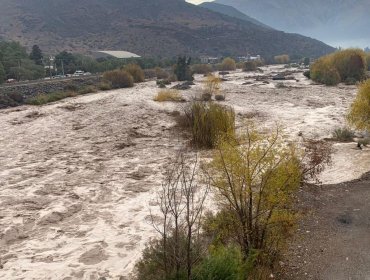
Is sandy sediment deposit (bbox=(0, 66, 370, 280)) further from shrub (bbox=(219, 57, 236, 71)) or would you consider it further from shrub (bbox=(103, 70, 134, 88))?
shrub (bbox=(219, 57, 236, 71))

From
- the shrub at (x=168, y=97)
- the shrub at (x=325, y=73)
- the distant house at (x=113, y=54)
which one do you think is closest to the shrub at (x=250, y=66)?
the shrub at (x=325, y=73)

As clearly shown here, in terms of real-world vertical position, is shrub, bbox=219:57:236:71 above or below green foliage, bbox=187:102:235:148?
above

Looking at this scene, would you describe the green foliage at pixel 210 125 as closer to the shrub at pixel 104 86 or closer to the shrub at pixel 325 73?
the shrub at pixel 104 86

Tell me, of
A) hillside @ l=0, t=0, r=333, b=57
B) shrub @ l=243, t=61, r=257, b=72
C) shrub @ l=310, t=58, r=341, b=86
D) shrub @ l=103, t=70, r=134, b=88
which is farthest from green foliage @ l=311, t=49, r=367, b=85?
hillside @ l=0, t=0, r=333, b=57

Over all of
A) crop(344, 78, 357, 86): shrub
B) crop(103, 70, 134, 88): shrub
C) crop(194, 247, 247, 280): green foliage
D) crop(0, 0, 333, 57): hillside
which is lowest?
crop(194, 247, 247, 280): green foliage

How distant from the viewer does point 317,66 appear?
66.2m

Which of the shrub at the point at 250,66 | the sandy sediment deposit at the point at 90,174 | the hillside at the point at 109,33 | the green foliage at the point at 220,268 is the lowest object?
the sandy sediment deposit at the point at 90,174

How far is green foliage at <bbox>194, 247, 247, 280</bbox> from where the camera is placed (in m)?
8.17

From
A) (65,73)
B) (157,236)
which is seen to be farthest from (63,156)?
(65,73)

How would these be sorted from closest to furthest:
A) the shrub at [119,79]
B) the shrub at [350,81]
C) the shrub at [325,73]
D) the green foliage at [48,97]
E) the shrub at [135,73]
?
1. the green foliage at [48,97]
2. the shrub at [350,81]
3. the shrub at [325,73]
4. the shrub at [119,79]
5. the shrub at [135,73]

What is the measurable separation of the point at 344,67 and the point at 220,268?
6267cm

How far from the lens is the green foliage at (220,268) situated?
8.17 metres

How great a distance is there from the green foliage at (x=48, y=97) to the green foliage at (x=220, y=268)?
39961 millimetres

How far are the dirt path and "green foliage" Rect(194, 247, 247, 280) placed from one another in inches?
75.1
